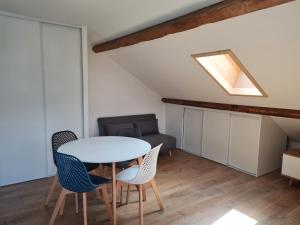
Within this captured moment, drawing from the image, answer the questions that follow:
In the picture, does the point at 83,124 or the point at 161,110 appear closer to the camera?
the point at 83,124

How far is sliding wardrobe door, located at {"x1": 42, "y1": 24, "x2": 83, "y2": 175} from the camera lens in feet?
10.9

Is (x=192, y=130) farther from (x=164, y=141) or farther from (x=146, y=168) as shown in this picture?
(x=146, y=168)

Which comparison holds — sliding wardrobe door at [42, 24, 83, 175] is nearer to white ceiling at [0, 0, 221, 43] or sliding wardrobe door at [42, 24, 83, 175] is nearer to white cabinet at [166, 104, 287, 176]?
white ceiling at [0, 0, 221, 43]

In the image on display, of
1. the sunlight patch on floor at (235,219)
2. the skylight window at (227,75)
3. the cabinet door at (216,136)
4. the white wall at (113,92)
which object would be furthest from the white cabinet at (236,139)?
the sunlight patch on floor at (235,219)

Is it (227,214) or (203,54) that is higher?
(203,54)

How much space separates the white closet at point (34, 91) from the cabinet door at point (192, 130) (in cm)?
215

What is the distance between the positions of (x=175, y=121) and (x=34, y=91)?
285 centimetres

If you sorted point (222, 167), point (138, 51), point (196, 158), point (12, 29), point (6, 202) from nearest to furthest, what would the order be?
point (6, 202)
point (12, 29)
point (138, 51)
point (222, 167)
point (196, 158)

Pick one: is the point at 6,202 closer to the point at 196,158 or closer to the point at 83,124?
the point at 83,124

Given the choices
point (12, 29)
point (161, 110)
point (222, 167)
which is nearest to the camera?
point (12, 29)

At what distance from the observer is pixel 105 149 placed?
2.47 meters

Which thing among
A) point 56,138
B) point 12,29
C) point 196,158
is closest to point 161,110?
point 196,158

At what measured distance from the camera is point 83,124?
371cm

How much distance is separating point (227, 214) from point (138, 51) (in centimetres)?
253
